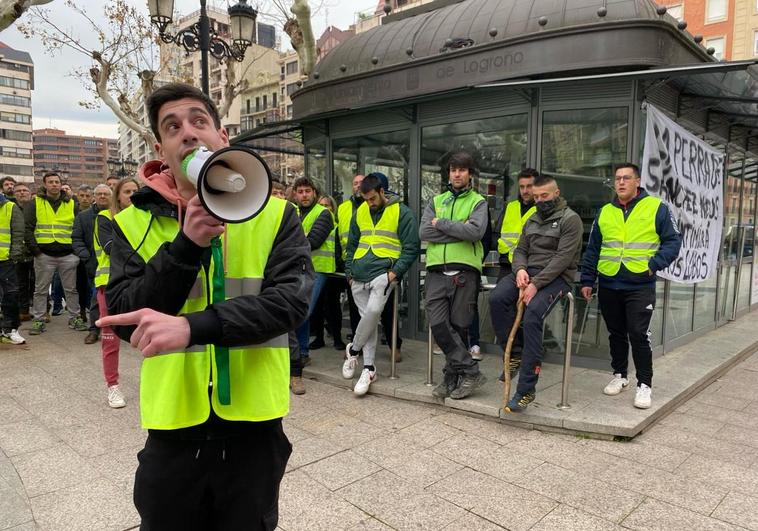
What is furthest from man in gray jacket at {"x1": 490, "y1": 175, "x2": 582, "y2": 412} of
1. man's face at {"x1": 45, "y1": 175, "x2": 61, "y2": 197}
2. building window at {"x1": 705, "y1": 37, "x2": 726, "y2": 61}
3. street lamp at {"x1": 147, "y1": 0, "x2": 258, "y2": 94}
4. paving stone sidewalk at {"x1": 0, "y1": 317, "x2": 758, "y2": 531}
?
building window at {"x1": 705, "y1": 37, "x2": 726, "y2": 61}

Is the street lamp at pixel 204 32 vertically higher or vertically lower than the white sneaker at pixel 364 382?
higher

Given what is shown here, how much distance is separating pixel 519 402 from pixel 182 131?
3.63 m

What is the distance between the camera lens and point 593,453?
3.88 m

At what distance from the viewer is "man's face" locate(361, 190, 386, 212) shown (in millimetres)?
5180

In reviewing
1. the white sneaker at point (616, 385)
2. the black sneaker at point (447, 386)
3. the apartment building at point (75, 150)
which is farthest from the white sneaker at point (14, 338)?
the apartment building at point (75, 150)

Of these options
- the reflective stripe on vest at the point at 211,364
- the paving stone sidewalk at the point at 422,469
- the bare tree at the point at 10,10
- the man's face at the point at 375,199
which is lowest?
the paving stone sidewalk at the point at 422,469

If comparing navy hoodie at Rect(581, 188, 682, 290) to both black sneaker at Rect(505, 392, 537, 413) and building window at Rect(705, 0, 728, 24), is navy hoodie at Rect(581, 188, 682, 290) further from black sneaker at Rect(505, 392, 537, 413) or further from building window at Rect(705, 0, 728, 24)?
building window at Rect(705, 0, 728, 24)

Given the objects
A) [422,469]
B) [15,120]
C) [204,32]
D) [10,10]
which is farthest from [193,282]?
[15,120]

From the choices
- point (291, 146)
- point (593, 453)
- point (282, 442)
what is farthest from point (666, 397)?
point (291, 146)

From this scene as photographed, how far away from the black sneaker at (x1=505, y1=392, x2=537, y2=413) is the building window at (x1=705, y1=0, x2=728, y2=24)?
1457 inches

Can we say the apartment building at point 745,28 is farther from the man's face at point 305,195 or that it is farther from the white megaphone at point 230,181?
the white megaphone at point 230,181

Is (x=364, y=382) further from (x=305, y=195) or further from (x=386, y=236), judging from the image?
(x=305, y=195)

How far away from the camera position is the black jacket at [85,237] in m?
7.11

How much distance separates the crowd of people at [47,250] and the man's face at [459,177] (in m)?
3.50
